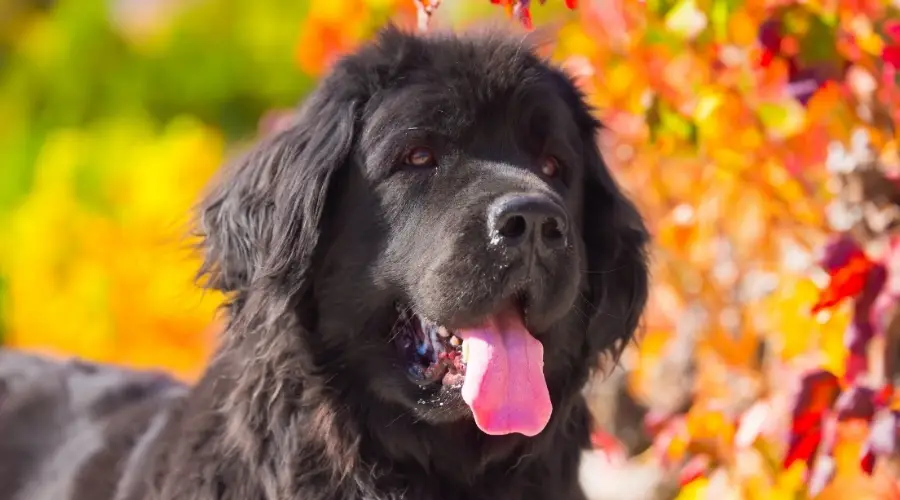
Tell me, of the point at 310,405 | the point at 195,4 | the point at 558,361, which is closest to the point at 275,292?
the point at 310,405

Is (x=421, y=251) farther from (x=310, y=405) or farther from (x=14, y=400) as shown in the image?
(x=14, y=400)

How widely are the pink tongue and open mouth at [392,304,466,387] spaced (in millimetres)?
45

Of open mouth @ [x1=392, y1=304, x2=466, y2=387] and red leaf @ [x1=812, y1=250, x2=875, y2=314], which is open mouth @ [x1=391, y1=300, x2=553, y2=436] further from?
red leaf @ [x1=812, y1=250, x2=875, y2=314]

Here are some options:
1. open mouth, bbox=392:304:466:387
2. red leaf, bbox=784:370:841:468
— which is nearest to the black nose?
open mouth, bbox=392:304:466:387

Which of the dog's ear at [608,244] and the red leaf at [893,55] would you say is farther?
the dog's ear at [608,244]

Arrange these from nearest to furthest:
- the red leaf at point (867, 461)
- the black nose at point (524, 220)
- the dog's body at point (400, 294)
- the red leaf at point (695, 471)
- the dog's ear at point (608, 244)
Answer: the black nose at point (524, 220) < the dog's body at point (400, 294) < the red leaf at point (867, 461) < the dog's ear at point (608, 244) < the red leaf at point (695, 471)

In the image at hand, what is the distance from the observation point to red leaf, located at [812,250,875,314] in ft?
8.21

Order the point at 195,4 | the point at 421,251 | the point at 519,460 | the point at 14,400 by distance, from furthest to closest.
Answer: the point at 195,4 → the point at 14,400 → the point at 519,460 → the point at 421,251

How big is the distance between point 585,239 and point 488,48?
0.60 meters

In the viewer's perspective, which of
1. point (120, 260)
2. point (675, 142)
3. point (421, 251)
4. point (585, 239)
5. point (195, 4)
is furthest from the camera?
point (195, 4)

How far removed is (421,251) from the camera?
2.39 m

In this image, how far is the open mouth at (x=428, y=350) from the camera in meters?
2.41

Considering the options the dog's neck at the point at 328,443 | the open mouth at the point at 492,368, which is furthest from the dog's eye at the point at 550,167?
the dog's neck at the point at 328,443

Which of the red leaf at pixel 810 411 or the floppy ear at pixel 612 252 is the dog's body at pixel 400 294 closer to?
the floppy ear at pixel 612 252
